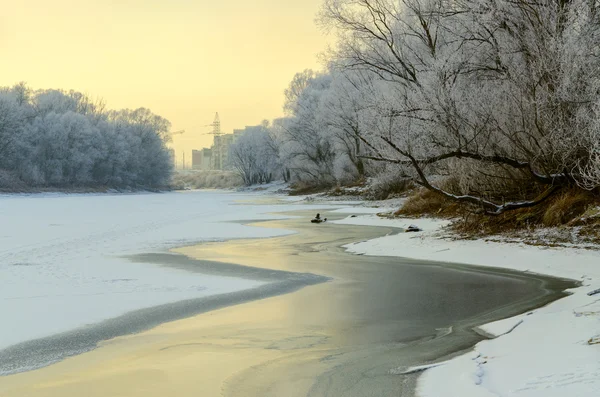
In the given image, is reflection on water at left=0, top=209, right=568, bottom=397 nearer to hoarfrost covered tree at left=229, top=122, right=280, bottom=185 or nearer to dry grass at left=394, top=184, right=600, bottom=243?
dry grass at left=394, top=184, right=600, bottom=243

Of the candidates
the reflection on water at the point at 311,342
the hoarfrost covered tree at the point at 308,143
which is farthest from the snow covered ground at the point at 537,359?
the hoarfrost covered tree at the point at 308,143

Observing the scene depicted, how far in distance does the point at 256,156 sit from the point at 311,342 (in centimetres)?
9261

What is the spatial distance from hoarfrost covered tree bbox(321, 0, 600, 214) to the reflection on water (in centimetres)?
368

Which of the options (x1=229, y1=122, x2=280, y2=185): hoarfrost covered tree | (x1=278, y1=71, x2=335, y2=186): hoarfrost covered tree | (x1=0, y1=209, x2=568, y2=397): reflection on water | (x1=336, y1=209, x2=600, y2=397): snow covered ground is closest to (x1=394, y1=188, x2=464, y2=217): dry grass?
(x1=0, y1=209, x2=568, y2=397): reflection on water

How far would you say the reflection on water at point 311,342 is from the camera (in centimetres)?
505

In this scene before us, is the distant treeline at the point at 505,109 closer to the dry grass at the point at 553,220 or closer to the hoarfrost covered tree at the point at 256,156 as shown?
the dry grass at the point at 553,220

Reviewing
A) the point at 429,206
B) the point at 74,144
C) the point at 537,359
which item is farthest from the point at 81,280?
the point at 74,144

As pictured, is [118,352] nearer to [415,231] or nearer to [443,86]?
[443,86]

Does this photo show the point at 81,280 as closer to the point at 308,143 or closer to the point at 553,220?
the point at 553,220

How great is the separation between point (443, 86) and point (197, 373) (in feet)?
33.8

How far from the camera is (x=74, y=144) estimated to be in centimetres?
7888

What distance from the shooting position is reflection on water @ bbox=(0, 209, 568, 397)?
16.6 ft

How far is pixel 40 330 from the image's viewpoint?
687cm

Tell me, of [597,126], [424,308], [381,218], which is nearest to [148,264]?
[424,308]
